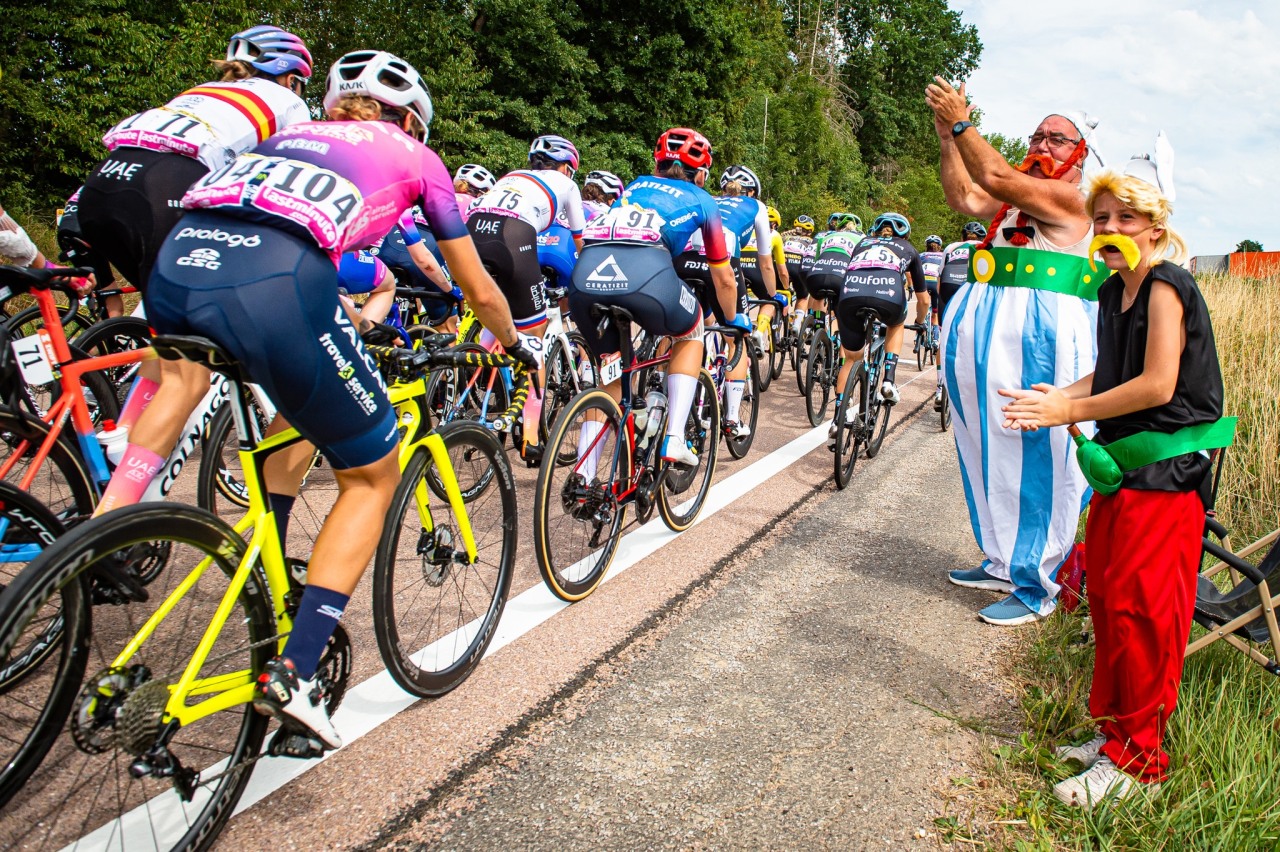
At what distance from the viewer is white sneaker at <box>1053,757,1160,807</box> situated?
7.86 feet

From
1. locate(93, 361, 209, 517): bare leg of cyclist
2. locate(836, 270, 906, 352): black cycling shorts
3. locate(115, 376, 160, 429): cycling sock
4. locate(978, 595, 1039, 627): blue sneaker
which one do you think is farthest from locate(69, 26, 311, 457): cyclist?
locate(836, 270, 906, 352): black cycling shorts

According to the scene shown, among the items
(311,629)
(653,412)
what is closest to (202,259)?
(311,629)

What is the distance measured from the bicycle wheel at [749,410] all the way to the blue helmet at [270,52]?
3.68 meters

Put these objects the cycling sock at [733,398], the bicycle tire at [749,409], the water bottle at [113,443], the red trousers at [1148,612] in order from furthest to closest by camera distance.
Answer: the bicycle tire at [749,409] → the cycling sock at [733,398] → the water bottle at [113,443] → the red trousers at [1148,612]

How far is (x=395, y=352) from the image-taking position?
8.95 feet

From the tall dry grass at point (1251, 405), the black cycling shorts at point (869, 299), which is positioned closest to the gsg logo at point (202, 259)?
the black cycling shorts at point (869, 299)

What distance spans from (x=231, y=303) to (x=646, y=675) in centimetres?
197

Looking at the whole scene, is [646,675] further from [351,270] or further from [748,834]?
[351,270]

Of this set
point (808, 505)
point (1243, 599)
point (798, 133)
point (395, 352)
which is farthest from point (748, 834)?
point (798, 133)

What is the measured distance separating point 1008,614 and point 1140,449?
4.92 ft

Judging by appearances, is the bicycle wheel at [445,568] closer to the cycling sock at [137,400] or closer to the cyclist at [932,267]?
the cycling sock at [137,400]

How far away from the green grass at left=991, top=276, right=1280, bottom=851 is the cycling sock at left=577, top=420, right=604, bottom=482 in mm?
2067

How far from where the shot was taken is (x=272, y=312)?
2078 millimetres

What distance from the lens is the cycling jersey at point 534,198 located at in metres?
5.48
